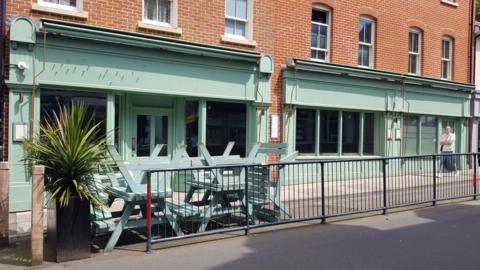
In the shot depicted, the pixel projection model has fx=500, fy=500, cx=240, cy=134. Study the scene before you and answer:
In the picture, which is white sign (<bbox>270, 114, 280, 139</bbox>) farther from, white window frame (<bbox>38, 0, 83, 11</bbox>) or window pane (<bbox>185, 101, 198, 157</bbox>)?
white window frame (<bbox>38, 0, 83, 11</bbox>)

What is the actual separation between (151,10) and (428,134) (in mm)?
11906

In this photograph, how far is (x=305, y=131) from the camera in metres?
14.7

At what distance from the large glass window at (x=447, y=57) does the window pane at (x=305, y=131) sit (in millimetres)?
7389

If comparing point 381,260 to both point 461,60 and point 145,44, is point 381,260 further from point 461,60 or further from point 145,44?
point 461,60

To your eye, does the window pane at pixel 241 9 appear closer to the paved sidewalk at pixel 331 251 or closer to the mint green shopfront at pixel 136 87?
the mint green shopfront at pixel 136 87

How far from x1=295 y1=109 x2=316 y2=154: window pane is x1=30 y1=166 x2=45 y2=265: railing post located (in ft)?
30.3

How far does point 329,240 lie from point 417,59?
12.5m

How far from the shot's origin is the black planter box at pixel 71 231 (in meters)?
6.20

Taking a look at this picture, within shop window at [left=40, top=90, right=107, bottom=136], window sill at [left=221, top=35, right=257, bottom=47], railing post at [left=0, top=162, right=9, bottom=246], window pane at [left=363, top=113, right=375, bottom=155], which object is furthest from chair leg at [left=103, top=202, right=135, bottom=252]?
window pane at [left=363, top=113, right=375, bottom=155]

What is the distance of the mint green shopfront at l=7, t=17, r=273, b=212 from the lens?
9555 millimetres

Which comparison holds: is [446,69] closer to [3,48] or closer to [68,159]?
[3,48]

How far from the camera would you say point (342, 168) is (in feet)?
31.3

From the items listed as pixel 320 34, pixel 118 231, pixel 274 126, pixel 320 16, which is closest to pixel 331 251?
pixel 118 231

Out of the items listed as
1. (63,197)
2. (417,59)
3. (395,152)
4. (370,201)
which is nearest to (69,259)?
(63,197)
